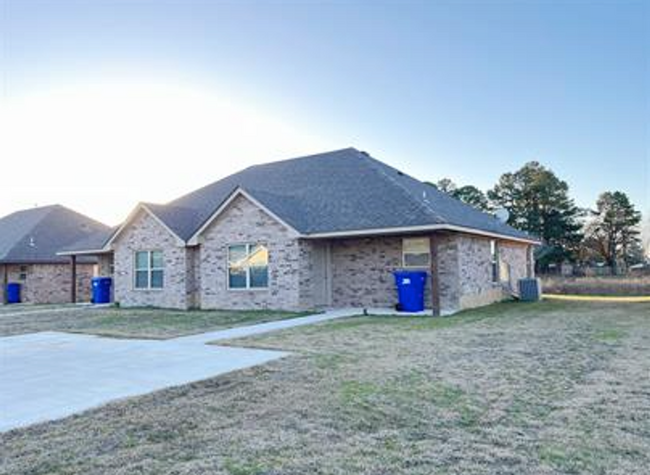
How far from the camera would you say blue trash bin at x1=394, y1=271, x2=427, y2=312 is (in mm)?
14689

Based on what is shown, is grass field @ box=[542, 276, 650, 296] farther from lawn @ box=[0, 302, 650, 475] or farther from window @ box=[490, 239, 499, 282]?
lawn @ box=[0, 302, 650, 475]

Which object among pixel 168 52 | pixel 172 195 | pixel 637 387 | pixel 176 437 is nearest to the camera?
pixel 176 437

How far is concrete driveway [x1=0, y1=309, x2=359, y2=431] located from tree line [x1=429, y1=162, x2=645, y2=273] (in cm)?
4117

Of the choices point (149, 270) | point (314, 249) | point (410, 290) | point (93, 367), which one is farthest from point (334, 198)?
point (93, 367)

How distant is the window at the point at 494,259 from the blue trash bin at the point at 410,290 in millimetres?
5160

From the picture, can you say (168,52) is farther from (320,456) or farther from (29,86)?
(320,456)

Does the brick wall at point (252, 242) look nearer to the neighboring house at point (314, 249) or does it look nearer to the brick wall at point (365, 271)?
the neighboring house at point (314, 249)

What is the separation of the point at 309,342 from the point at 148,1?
952 centimetres

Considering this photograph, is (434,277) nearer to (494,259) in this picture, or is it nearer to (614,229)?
(494,259)

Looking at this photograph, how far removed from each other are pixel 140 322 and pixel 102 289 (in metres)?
9.87

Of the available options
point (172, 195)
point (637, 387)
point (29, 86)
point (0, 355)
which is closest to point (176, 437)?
point (637, 387)

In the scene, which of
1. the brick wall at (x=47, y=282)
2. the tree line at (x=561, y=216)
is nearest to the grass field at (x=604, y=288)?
the tree line at (x=561, y=216)

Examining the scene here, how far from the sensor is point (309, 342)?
30.4 ft

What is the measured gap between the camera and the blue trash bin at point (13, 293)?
84.1ft
